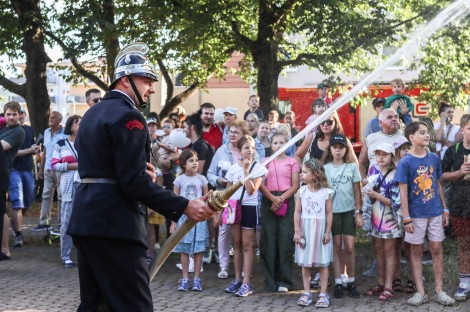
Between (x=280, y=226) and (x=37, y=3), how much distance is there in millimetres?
11998

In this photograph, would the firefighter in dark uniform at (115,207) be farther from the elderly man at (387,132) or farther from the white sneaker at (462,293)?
the elderly man at (387,132)

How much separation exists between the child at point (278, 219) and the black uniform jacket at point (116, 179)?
14.3ft

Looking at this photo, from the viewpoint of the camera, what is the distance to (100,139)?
5188 mm

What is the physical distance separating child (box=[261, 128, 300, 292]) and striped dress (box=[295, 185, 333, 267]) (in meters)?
0.47

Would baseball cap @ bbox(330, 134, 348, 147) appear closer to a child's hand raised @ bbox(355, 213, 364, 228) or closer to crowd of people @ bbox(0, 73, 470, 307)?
crowd of people @ bbox(0, 73, 470, 307)

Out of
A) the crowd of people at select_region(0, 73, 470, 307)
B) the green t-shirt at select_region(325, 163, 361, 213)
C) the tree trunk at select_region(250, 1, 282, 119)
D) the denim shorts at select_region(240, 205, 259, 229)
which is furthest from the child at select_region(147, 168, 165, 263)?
the tree trunk at select_region(250, 1, 282, 119)

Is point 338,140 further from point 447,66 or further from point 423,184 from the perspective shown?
point 447,66

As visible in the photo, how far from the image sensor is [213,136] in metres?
12.4

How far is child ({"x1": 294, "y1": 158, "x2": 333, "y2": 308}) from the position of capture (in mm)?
8930

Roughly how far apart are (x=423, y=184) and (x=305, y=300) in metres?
1.68

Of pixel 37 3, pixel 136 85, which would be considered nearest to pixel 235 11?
pixel 37 3

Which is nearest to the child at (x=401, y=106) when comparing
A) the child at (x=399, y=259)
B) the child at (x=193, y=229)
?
the child at (x=399, y=259)

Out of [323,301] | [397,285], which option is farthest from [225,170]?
[397,285]

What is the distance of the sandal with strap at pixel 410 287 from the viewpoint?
30.1 ft
